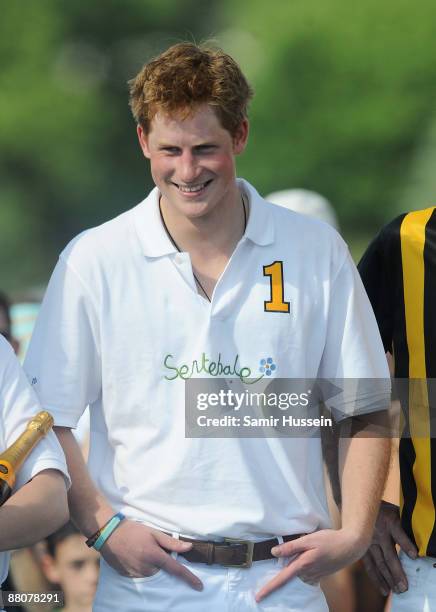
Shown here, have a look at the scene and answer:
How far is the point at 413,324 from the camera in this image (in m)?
3.62

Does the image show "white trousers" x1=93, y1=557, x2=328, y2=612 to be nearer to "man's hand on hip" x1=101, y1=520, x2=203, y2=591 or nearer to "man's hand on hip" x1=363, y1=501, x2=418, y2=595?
"man's hand on hip" x1=101, y1=520, x2=203, y2=591

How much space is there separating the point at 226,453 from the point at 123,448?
0.28 m

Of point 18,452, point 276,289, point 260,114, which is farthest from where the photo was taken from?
point 260,114

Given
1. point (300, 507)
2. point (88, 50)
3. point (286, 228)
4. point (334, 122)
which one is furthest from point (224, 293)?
point (88, 50)

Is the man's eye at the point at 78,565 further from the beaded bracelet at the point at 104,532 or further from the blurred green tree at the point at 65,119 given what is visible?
the blurred green tree at the point at 65,119

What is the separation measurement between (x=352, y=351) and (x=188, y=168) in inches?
26.6

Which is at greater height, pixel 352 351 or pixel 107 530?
pixel 352 351

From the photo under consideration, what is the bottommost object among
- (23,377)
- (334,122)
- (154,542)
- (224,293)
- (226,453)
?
(154,542)

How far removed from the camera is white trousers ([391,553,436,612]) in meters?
3.54

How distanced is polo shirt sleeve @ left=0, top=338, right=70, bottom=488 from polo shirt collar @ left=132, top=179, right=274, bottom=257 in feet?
1.75

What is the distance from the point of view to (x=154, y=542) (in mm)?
3270

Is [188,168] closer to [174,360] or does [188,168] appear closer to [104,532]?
[174,360]

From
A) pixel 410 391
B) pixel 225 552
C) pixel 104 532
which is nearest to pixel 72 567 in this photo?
pixel 104 532

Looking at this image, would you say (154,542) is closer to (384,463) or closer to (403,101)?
(384,463)
